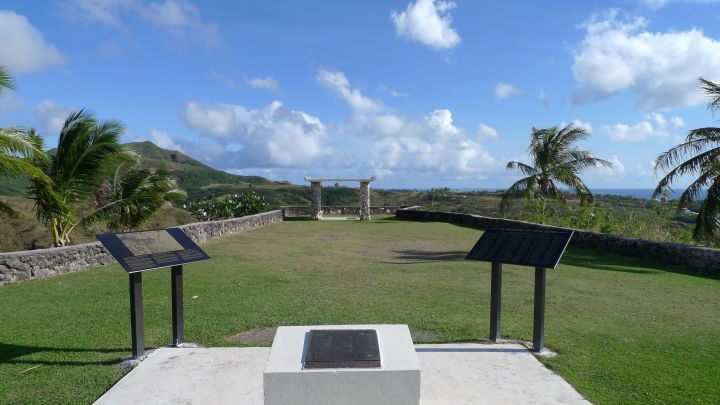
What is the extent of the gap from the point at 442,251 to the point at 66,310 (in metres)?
9.14

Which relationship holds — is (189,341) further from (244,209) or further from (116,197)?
(244,209)

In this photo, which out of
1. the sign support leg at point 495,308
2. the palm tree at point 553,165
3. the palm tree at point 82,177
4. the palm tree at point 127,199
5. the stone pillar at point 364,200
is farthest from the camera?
the stone pillar at point 364,200

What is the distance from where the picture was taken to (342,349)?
3.76 metres

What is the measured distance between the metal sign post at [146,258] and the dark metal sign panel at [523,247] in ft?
9.46

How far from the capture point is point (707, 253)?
10.4m

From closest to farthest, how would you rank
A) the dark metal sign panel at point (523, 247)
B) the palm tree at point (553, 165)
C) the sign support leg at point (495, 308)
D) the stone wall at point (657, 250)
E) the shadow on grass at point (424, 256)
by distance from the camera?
the dark metal sign panel at point (523, 247) → the sign support leg at point (495, 308) → the stone wall at point (657, 250) → the shadow on grass at point (424, 256) → the palm tree at point (553, 165)

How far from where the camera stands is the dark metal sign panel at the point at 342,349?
358 centimetres

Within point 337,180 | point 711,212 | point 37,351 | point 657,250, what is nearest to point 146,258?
point 37,351

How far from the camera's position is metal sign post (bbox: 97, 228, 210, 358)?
4.86 metres

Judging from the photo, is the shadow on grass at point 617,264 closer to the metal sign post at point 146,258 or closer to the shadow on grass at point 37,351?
the metal sign post at point 146,258

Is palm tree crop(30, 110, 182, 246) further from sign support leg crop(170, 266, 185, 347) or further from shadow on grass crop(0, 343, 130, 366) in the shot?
sign support leg crop(170, 266, 185, 347)

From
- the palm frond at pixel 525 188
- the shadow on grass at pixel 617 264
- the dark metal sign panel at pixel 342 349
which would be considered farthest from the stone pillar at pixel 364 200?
the dark metal sign panel at pixel 342 349

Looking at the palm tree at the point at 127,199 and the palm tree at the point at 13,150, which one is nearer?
the palm tree at the point at 13,150

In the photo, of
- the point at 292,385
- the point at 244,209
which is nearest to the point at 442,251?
the point at 292,385
